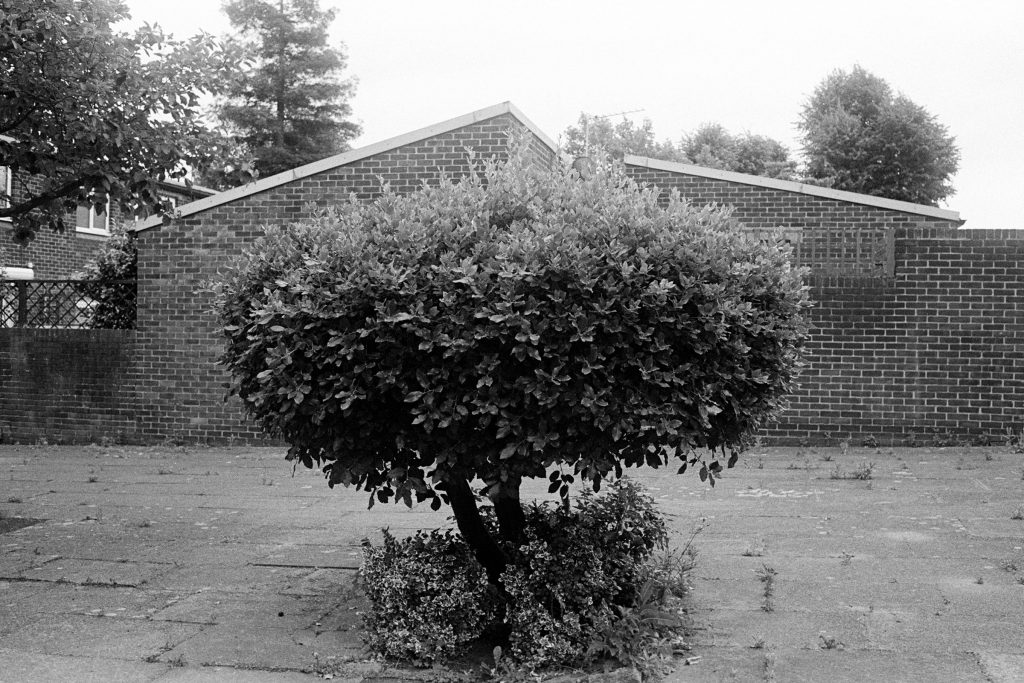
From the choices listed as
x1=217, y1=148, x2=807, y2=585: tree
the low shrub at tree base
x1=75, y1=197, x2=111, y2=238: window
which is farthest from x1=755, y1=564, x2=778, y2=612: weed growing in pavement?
x1=75, y1=197, x2=111, y2=238: window

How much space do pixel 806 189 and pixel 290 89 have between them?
35218 mm

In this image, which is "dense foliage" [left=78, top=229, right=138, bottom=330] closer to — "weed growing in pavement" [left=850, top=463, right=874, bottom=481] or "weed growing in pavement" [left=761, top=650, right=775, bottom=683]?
"weed growing in pavement" [left=850, top=463, right=874, bottom=481]

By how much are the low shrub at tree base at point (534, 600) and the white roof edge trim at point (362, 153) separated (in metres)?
7.84

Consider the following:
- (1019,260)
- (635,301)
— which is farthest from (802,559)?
(1019,260)

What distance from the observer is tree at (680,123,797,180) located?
4794cm

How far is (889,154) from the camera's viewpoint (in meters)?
40.1

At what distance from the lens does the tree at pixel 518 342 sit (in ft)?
14.4

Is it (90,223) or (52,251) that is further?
(90,223)

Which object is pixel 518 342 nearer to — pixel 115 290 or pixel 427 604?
pixel 427 604

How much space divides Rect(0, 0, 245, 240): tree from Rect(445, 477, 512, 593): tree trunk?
451 centimetres

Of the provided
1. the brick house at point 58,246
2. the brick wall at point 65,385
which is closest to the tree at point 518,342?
the brick wall at point 65,385

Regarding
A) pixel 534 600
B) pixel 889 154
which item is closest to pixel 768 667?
pixel 534 600

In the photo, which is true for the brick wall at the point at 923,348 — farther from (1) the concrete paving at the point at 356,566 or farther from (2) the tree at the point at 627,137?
(2) the tree at the point at 627,137

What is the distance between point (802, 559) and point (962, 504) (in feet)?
8.20
